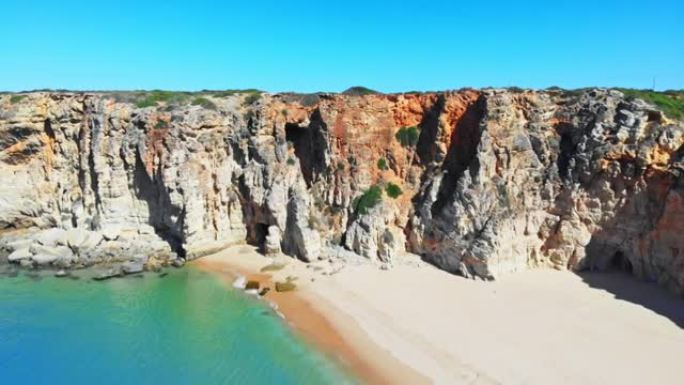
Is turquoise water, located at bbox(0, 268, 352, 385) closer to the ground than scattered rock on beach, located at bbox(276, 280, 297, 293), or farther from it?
closer to the ground

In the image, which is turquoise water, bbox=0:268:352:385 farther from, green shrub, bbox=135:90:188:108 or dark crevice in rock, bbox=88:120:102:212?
green shrub, bbox=135:90:188:108

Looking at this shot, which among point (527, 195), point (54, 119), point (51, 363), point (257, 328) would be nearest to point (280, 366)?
point (257, 328)

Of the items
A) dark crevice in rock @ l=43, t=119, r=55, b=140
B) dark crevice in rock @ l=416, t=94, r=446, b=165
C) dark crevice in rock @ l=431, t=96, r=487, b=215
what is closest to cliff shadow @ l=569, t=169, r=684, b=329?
dark crevice in rock @ l=431, t=96, r=487, b=215

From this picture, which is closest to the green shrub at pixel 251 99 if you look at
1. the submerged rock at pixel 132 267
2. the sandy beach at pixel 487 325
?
the submerged rock at pixel 132 267

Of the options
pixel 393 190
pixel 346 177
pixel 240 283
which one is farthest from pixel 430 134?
pixel 240 283

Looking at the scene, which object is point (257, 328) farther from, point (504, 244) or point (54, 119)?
point (54, 119)

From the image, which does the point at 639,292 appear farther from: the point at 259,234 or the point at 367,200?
the point at 259,234

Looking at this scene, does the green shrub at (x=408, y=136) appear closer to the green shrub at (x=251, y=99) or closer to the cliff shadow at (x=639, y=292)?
the green shrub at (x=251, y=99)
